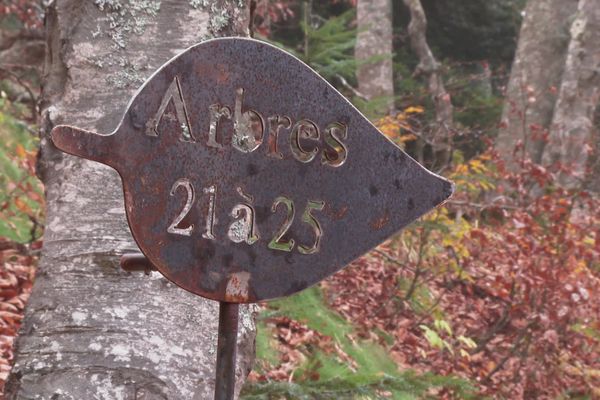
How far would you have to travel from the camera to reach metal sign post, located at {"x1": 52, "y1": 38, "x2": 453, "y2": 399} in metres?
1.11

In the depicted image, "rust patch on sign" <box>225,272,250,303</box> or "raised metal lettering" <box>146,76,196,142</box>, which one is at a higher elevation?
"raised metal lettering" <box>146,76,196,142</box>

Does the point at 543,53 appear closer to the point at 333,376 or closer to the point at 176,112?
the point at 333,376

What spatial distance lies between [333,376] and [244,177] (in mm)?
1442

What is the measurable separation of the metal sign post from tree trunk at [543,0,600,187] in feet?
20.2

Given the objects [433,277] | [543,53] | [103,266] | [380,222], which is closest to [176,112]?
[380,222]

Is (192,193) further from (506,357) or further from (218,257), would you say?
(506,357)

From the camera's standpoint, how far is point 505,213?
15.5 feet

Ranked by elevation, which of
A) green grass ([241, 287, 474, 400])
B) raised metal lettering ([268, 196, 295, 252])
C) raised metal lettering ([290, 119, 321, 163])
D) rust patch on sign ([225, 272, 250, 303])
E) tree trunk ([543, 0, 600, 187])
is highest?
tree trunk ([543, 0, 600, 187])

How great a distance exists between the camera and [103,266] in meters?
1.63

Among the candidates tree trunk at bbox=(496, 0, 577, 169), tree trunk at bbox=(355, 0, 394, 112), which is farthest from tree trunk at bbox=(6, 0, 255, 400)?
tree trunk at bbox=(496, 0, 577, 169)

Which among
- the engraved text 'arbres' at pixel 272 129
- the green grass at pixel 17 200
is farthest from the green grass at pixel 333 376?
the green grass at pixel 17 200

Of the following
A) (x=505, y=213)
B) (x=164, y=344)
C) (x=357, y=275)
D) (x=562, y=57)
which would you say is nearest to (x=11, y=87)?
(x=357, y=275)

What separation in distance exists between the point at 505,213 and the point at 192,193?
3888 mm

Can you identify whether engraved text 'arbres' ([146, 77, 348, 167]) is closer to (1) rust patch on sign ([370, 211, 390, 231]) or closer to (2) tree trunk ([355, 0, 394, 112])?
(1) rust patch on sign ([370, 211, 390, 231])
